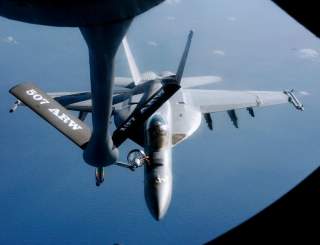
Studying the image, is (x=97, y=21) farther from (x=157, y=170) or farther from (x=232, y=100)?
(x=232, y=100)

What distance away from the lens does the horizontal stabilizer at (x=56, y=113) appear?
5.02 m

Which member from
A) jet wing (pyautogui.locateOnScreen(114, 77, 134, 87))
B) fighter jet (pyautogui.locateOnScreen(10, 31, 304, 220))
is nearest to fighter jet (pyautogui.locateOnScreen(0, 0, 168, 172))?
fighter jet (pyautogui.locateOnScreen(10, 31, 304, 220))

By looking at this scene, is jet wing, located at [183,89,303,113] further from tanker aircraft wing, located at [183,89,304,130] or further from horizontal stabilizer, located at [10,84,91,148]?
horizontal stabilizer, located at [10,84,91,148]

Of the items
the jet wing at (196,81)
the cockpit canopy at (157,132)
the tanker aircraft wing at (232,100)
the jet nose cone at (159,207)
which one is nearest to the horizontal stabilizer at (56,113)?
the cockpit canopy at (157,132)

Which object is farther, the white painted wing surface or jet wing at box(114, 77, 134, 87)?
jet wing at box(114, 77, 134, 87)

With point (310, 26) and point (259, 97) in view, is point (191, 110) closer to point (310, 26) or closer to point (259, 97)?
point (259, 97)

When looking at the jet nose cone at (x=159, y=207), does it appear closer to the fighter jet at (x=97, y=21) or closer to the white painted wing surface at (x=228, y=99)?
the white painted wing surface at (x=228, y=99)

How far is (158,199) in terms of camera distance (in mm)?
10797

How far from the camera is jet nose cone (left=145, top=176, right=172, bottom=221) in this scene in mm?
10805

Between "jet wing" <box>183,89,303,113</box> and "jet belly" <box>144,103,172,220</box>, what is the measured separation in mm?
5535

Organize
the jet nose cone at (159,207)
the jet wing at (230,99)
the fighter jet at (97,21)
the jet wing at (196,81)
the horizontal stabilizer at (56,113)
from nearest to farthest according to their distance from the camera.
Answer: the fighter jet at (97,21)
the horizontal stabilizer at (56,113)
the jet nose cone at (159,207)
the jet wing at (230,99)
the jet wing at (196,81)

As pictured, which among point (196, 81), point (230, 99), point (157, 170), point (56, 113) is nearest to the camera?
point (56, 113)

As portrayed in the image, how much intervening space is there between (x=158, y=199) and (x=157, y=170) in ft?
2.92

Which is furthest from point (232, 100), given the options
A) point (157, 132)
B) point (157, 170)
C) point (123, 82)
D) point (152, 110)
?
point (152, 110)
